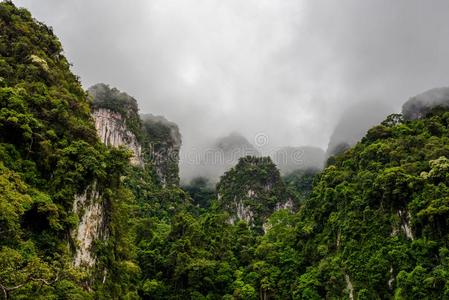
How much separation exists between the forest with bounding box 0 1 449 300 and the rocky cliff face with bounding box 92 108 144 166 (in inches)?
1196

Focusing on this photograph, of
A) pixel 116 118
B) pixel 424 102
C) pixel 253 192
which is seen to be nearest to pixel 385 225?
pixel 424 102

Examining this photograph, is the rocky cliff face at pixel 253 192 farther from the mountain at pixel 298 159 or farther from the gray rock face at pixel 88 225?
the gray rock face at pixel 88 225

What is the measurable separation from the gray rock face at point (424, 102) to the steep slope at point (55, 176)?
46.6 metres

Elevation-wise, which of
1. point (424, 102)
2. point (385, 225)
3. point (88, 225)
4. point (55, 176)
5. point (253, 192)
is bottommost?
point (88, 225)

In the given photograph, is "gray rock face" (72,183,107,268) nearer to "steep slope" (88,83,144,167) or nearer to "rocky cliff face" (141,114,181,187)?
"steep slope" (88,83,144,167)

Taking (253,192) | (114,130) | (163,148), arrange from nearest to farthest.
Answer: (114,130)
(253,192)
(163,148)

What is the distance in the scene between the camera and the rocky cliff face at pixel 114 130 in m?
76.6

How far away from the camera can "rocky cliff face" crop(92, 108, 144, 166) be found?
76556 mm

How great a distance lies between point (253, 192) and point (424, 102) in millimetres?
32961

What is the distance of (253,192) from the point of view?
270ft

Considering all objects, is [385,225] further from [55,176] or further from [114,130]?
[114,130]

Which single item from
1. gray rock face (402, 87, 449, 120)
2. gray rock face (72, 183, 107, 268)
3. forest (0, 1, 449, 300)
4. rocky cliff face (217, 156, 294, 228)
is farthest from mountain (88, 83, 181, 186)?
gray rock face (72, 183, 107, 268)

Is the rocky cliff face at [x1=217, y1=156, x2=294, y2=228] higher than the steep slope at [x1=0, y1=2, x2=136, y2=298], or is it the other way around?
the rocky cliff face at [x1=217, y1=156, x2=294, y2=228]

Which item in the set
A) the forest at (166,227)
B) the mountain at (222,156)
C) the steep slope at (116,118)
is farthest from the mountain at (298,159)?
the forest at (166,227)
